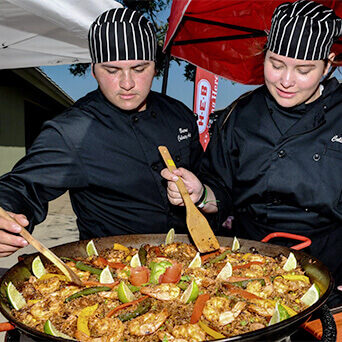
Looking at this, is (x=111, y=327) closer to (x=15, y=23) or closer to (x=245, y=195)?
(x=245, y=195)

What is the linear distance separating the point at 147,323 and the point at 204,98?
23.4 feet

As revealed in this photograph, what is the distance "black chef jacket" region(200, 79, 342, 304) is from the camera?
2199 mm

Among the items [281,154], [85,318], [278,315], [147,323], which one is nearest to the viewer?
[278,315]

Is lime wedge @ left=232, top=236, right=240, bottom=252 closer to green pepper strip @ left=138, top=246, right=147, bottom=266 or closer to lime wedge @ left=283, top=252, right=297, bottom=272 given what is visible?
lime wedge @ left=283, top=252, right=297, bottom=272

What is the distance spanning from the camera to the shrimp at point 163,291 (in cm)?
159

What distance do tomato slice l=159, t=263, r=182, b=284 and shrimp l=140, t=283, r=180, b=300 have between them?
74 mm

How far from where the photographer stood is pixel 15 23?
14.5 ft

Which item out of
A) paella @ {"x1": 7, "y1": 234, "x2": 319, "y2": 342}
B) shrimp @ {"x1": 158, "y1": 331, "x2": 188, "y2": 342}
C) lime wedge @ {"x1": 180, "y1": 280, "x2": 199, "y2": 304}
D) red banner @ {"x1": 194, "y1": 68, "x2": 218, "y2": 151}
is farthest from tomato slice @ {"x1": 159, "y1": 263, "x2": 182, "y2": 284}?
red banner @ {"x1": 194, "y1": 68, "x2": 218, "y2": 151}

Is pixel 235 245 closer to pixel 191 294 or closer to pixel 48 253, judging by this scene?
pixel 191 294

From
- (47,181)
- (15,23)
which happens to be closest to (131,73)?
(47,181)

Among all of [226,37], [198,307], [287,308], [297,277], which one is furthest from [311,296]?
[226,37]

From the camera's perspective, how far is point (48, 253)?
1676mm

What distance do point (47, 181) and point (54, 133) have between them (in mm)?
308

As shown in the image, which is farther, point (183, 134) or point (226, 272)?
point (183, 134)
